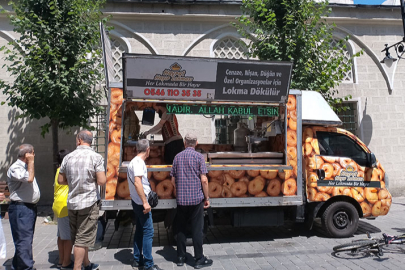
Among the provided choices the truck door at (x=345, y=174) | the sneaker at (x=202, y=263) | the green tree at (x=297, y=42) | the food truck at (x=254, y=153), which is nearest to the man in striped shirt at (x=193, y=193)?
the sneaker at (x=202, y=263)

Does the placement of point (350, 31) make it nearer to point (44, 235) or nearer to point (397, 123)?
point (397, 123)

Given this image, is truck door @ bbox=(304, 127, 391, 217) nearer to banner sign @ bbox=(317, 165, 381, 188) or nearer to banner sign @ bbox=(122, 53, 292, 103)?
banner sign @ bbox=(317, 165, 381, 188)

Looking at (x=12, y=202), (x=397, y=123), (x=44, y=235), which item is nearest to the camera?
(x=12, y=202)

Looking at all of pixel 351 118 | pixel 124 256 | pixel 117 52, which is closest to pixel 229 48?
pixel 117 52

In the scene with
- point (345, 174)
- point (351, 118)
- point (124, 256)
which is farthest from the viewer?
point (351, 118)

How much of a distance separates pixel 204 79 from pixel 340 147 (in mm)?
2910

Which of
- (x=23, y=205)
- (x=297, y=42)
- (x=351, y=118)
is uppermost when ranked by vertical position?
(x=297, y=42)

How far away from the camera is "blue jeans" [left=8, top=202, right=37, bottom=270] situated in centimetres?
426

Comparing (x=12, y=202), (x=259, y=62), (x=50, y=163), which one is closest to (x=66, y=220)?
(x=12, y=202)

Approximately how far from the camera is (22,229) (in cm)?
427

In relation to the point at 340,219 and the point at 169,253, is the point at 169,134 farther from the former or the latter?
the point at 340,219

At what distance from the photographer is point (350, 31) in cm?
1075

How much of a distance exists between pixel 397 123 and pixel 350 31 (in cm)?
339

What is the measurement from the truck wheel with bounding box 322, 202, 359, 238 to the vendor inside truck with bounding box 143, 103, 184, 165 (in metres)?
2.88
